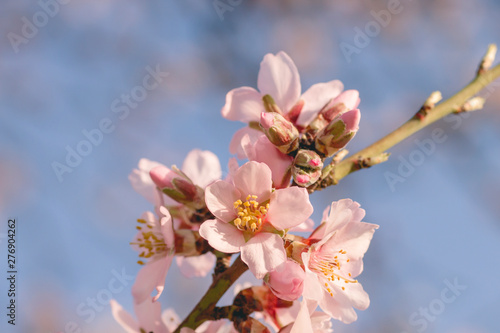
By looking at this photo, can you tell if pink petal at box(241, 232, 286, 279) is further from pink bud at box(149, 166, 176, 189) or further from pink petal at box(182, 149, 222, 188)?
pink petal at box(182, 149, 222, 188)

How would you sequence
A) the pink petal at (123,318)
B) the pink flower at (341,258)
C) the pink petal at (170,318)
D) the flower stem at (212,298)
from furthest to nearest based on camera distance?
the pink petal at (170,318)
the pink petal at (123,318)
the flower stem at (212,298)
the pink flower at (341,258)

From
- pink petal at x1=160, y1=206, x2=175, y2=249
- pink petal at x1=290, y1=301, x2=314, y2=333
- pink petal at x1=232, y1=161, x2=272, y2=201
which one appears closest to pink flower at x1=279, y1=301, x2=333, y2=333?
pink petal at x1=290, y1=301, x2=314, y2=333

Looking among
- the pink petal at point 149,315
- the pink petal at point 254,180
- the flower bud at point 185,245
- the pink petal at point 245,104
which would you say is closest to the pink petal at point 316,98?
the pink petal at point 245,104

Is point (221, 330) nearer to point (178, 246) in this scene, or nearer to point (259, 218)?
point (178, 246)

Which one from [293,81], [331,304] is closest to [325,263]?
[331,304]

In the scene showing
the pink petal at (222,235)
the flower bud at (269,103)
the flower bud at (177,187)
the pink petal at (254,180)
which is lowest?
the pink petal at (222,235)

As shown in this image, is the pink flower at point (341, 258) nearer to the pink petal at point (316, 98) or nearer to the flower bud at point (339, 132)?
the flower bud at point (339, 132)
